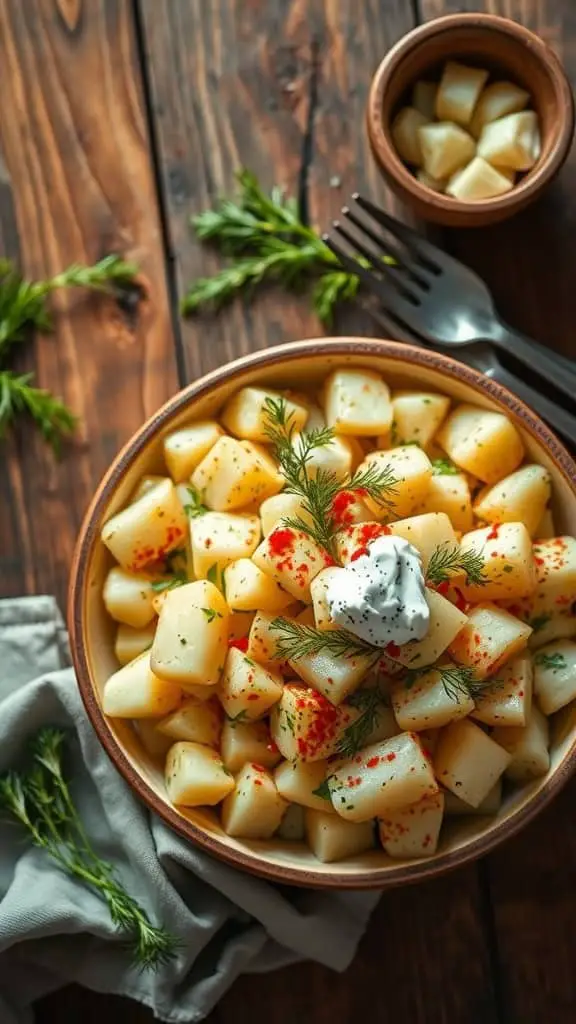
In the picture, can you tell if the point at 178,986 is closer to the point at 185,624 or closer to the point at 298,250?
the point at 185,624

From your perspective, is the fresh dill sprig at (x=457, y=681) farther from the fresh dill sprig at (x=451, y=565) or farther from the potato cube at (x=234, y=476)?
the potato cube at (x=234, y=476)

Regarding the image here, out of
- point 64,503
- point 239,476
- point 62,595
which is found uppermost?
point 239,476

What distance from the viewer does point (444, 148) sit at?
79.9 inches

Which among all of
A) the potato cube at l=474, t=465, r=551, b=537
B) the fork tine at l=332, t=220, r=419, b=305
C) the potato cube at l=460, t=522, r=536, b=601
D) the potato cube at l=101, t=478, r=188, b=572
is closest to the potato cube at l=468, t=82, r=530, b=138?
the fork tine at l=332, t=220, r=419, b=305

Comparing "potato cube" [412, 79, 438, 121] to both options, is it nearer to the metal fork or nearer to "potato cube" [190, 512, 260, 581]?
the metal fork

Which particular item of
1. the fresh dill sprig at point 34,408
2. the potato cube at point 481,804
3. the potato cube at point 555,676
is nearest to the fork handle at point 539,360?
the potato cube at point 555,676

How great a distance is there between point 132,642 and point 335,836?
0.46 meters

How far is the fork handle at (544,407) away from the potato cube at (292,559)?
526mm

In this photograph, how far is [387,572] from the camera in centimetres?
164

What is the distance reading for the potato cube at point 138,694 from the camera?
1815mm

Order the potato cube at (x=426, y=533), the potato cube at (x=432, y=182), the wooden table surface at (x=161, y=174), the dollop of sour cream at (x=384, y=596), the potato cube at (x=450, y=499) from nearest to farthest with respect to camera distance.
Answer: the dollop of sour cream at (x=384, y=596), the potato cube at (x=426, y=533), the potato cube at (x=450, y=499), the potato cube at (x=432, y=182), the wooden table surface at (x=161, y=174)

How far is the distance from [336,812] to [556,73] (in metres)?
1.30

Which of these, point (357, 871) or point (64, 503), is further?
point (64, 503)

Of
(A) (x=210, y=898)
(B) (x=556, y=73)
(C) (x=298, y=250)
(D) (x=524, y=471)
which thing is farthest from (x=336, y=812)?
(B) (x=556, y=73)
